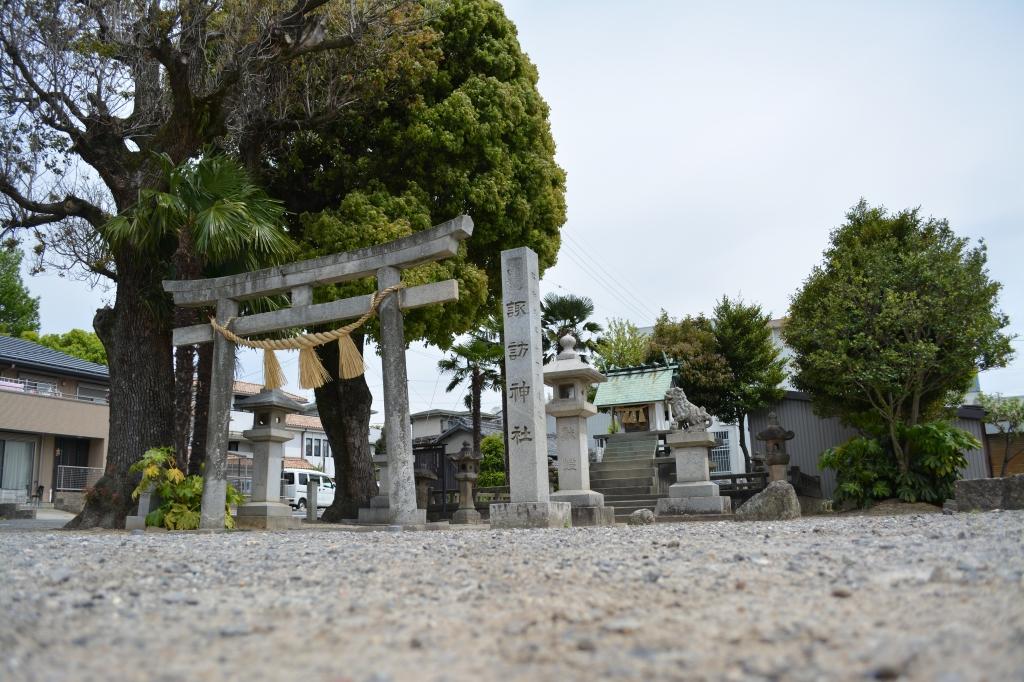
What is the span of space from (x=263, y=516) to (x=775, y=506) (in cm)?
856

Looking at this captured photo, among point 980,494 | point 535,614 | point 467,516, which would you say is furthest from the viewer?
point 467,516

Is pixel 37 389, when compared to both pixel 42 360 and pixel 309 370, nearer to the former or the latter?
pixel 42 360

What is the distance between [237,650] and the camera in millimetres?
2941

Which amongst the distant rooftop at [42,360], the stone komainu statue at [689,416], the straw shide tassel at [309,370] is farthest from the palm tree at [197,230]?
the distant rooftop at [42,360]

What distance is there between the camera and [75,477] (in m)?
27.8

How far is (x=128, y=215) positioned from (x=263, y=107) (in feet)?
10.8

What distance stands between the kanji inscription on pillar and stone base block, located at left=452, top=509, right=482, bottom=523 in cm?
802

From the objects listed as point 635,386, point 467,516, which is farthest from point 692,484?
point 635,386

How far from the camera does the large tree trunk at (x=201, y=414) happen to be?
12683 mm

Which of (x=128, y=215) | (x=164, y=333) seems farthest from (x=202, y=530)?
(x=128, y=215)

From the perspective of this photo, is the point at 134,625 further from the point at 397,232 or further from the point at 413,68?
the point at 413,68

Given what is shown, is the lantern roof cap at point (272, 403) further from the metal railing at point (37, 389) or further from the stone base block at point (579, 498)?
the metal railing at point (37, 389)

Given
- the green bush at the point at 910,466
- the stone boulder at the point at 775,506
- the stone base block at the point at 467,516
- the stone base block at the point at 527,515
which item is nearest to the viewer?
the stone base block at the point at 527,515

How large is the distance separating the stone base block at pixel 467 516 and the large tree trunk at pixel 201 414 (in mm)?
6386
